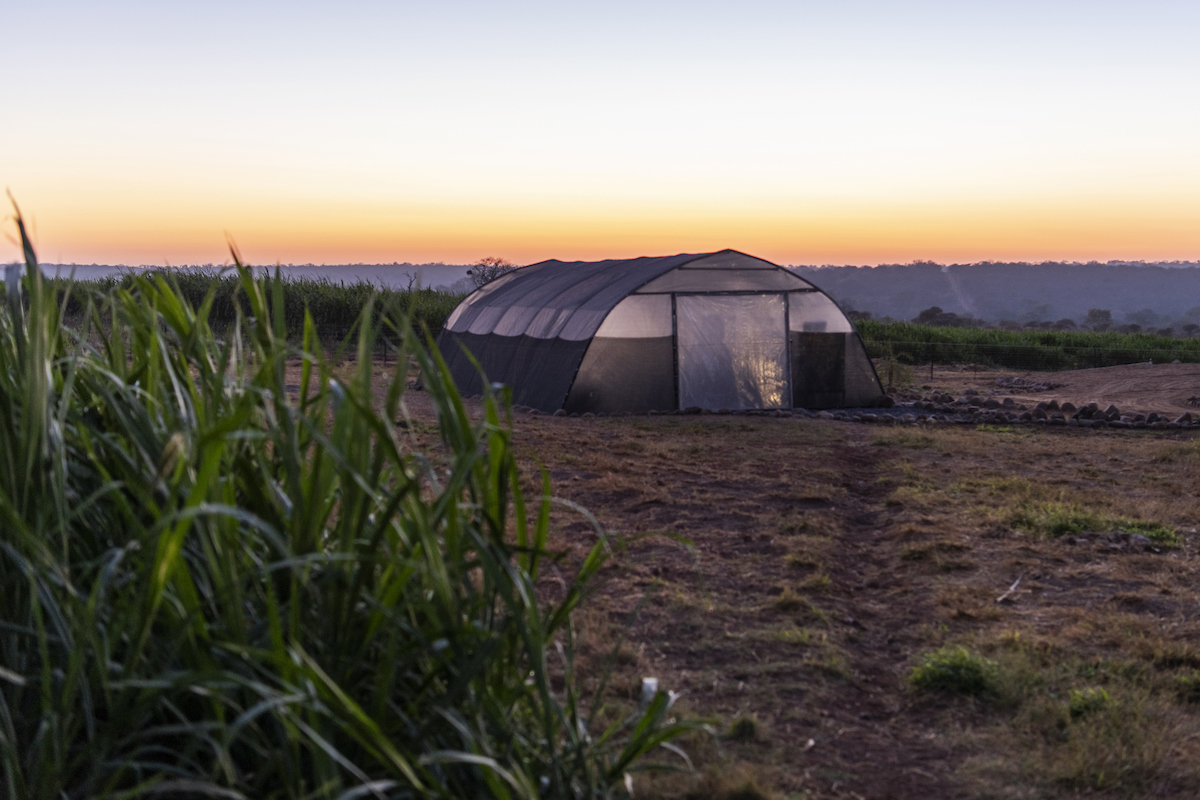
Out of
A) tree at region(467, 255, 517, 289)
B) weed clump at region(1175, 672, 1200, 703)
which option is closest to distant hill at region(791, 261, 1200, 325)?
tree at region(467, 255, 517, 289)

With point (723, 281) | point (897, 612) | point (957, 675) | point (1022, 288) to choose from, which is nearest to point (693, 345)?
point (723, 281)

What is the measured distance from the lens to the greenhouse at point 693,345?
12.1 meters

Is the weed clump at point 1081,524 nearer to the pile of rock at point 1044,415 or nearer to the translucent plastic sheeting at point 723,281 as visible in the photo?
the pile of rock at point 1044,415

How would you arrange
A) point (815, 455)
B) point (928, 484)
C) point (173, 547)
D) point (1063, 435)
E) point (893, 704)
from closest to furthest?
point (173, 547) < point (893, 704) < point (928, 484) < point (815, 455) < point (1063, 435)

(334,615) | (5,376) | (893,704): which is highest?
(5,376)

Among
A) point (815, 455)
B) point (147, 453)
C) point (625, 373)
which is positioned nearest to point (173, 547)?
point (147, 453)

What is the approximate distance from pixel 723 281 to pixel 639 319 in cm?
134

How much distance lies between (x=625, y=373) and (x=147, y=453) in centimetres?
1026

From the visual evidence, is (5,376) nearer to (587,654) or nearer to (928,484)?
(587,654)

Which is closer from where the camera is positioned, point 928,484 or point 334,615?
point 334,615

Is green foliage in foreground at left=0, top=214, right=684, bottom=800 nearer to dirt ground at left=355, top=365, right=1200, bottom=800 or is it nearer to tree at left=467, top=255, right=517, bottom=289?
dirt ground at left=355, top=365, right=1200, bottom=800

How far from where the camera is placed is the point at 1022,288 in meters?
113

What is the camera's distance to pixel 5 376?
207cm

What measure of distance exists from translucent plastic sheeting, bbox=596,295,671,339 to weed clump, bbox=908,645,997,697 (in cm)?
852
